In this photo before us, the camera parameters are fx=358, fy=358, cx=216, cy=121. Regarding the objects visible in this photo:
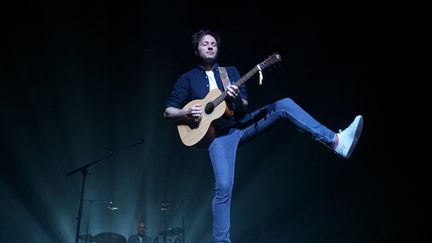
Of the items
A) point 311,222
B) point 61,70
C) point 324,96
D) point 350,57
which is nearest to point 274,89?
point 324,96

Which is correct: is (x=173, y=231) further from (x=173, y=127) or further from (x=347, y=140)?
(x=347, y=140)

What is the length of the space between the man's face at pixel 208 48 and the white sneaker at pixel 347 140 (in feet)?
5.78

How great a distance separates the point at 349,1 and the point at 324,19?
581 millimetres

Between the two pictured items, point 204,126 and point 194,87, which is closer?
point 204,126

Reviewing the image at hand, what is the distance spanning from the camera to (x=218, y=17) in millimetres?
7598

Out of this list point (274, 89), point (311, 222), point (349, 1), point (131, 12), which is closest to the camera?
point (349, 1)

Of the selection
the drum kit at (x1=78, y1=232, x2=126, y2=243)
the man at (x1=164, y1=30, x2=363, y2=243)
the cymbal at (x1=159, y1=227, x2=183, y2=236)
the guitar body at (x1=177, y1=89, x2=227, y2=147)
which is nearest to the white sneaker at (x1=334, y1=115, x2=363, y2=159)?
the man at (x1=164, y1=30, x2=363, y2=243)

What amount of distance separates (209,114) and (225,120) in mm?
181

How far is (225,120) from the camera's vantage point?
12.4 ft

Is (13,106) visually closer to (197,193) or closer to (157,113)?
(157,113)

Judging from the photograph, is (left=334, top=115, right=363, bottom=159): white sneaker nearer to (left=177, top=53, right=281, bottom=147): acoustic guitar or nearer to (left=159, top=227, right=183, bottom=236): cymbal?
(left=177, top=53, right=281, bottom=147): acoustic guitar

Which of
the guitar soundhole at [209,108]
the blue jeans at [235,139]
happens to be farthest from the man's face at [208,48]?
the blue jeans at [235,139]

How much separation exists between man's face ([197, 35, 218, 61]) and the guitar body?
589 millimetres

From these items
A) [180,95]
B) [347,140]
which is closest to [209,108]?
[180,95]
